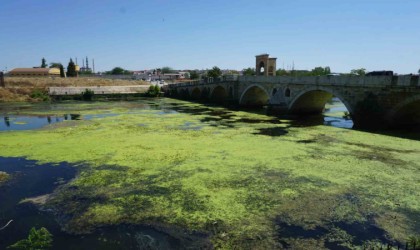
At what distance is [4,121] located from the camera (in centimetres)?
3519

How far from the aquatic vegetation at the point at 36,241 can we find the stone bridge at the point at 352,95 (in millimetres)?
24314

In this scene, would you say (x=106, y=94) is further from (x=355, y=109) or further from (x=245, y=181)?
(x=245, y=181)

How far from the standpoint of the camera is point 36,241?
9.32 metres

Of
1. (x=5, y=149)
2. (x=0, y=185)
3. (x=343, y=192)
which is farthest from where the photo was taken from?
(x=5, y=149)

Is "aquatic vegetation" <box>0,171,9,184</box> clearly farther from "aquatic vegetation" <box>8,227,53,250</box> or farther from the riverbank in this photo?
the riverbank

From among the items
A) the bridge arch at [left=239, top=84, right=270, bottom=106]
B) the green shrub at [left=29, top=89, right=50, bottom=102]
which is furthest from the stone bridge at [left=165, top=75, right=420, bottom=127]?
the green shrub at [left=29, top=89, right=50, bottom=102]

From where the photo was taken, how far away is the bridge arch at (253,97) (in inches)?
1863

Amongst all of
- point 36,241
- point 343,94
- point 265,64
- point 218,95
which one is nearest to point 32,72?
point 218,95

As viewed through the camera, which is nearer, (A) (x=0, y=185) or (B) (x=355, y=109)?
(A) (x=0, y=185)

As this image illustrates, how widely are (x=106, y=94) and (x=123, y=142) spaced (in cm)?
5408

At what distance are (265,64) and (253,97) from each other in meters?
5.71

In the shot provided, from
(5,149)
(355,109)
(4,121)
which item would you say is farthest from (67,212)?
(4,121)

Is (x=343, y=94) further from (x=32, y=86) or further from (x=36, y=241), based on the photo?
(x=32, y=86)

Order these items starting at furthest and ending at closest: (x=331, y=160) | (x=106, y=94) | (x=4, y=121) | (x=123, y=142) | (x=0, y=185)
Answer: (x=106, y=94)
(x=4, y=121)
(x=123, y=142)
(x=331, y=160)
(x=0, y=185)
